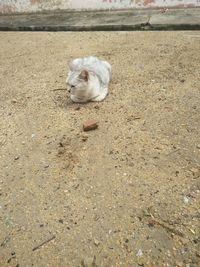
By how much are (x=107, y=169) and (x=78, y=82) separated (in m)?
1.06

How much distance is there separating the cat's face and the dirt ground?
16cm

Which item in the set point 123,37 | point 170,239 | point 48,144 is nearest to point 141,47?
point 123,37

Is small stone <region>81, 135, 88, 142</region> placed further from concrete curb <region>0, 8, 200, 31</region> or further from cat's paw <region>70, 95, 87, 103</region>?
concrete curb <region>0, 8, 200, 31</region>

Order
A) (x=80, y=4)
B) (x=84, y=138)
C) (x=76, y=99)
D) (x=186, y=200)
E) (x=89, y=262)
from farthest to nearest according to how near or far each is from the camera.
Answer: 1. (x=80, y=4)
2. (x=76, y=99)
3. (x=84, y=138)
4. (x=186, y=200)
5. (x=89, y=262)

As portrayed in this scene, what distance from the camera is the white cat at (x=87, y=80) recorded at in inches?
122

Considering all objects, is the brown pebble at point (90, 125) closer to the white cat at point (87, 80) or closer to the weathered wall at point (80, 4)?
the white cat at point (87, 80)

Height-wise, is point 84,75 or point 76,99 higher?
point 84,75

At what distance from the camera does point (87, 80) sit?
3.11 m

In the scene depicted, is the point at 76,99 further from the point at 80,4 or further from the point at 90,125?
the point at 80,4

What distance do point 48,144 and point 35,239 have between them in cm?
96

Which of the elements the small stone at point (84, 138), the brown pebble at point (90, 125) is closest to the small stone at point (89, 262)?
the small stone at point (84, 138)

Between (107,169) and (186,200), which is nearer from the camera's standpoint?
(186,200)

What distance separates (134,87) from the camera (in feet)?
11.4

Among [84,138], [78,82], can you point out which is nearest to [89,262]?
[84,138]
